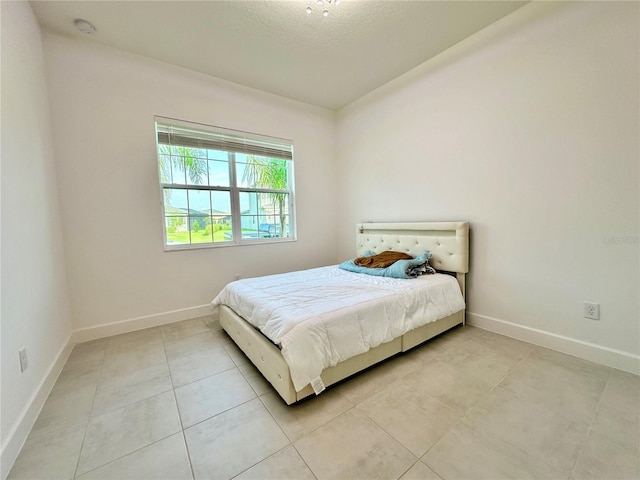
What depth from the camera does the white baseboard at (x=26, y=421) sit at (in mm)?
1171

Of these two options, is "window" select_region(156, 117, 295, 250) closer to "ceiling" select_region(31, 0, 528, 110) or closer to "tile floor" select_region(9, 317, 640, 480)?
"ceiling" select_region(31, 0, 528, 110)

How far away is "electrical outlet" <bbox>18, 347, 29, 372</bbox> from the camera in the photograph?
1.43 meters

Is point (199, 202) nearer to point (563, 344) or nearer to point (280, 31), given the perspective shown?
point (280, 31)

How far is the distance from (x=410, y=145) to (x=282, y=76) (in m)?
1.72

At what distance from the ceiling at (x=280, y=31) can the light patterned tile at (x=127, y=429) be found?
9.50 ft

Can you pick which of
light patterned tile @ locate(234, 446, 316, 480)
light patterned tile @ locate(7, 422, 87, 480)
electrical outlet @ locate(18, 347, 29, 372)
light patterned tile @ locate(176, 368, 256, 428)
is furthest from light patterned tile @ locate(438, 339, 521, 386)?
electrical outlet @ locate(18, 347, 29, 372)

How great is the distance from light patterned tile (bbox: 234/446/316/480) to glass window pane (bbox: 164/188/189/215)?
261cm

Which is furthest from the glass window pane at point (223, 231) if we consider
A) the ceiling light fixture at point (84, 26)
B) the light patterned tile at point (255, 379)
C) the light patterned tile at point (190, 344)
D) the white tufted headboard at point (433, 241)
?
the ceiling light fixture at point (84, 26)

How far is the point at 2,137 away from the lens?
1.43 metres

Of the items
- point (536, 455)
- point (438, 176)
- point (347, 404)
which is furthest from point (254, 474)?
point (438, 176)

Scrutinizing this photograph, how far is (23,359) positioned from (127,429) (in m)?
0.72

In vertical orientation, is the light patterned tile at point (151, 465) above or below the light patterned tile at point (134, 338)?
below

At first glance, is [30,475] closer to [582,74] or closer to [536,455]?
[536,455]

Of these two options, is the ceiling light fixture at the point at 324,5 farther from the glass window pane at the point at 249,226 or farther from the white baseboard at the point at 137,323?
the white baseboard at the point at 137,323
